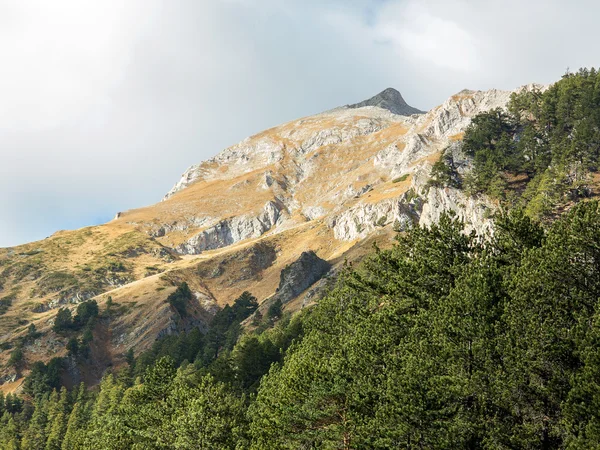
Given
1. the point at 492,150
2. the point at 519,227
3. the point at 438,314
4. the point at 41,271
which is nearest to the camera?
the point at 438,314

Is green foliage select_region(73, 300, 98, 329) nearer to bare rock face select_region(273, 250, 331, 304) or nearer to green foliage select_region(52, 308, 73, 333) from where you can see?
green foliage select_region(52, 308, 73, 333)

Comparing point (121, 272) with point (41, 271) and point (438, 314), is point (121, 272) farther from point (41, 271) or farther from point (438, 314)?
point (438, 314)

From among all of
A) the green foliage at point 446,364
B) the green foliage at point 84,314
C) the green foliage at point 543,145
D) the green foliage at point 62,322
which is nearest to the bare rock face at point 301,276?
the green foliage at point 543,145

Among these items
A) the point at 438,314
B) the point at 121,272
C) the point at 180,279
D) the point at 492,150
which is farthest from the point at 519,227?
the point at 121,272

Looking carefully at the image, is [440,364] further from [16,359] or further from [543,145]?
[16,359]

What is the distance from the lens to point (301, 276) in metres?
137

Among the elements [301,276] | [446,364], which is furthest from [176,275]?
[446,364]

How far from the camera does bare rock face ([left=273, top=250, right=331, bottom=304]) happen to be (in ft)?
436

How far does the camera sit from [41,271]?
7008 inches

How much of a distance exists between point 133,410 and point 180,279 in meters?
117

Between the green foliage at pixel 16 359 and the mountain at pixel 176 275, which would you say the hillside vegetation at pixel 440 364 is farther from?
the green foliage at pixel 16 359

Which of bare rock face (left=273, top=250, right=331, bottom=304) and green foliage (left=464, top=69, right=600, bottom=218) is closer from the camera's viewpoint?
green foliage (left=464, top=69, right=600, bottom=218)

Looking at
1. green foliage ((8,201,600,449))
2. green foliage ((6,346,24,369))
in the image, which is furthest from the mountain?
green foliage ((8,201,600,449))

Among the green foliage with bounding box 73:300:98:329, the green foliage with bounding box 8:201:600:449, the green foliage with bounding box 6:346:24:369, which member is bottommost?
the green foliage with bounding box 8:201:600:449
